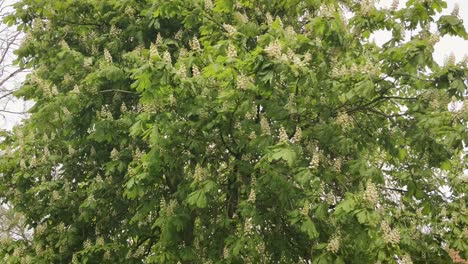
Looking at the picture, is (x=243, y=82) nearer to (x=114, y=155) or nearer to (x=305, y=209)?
(x=305, y=209)

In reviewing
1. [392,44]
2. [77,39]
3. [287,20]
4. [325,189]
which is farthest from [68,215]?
[392,44]

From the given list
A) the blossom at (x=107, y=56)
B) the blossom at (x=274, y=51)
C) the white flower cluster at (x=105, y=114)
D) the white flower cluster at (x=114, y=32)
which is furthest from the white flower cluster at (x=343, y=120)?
the white flower cluster at (x=114, y=32)

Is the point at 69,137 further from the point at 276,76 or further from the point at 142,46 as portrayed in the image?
the point at 276,76

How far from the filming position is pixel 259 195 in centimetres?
690

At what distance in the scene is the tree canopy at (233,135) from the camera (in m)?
6.15

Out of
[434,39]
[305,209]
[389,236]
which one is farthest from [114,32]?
[389,236]

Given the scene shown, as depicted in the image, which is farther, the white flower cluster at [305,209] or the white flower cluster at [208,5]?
the white flower cluster at [208,5]

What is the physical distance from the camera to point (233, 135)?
717cm

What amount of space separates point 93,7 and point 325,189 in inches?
202

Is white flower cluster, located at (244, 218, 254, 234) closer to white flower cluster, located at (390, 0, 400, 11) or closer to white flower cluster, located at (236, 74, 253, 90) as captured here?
white flower cluster, located at (236, 74, 253, 90)

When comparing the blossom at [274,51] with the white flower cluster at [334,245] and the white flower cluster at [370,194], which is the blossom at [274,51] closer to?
the white flower cluster at [370,194]

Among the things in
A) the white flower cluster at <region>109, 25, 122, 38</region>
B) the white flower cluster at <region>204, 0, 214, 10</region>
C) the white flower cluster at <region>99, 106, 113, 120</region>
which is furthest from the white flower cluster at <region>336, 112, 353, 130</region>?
the white flower cluster at <region>109, 25, 122, 38</region>

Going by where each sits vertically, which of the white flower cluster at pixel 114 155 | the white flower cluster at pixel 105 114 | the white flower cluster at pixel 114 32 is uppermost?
the white flower cluster at pixel 114 32

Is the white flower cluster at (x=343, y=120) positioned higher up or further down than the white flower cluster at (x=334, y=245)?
higher up
